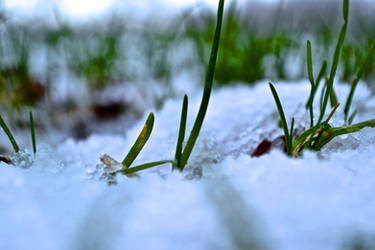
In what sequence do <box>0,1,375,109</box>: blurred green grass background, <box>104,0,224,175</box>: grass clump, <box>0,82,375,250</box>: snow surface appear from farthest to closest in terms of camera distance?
<box>0,1,375,109</box>: blurred green grass background, <box>104,0,224,175</box>: grass clump, <box>0,82,375,250</box>: snow surface

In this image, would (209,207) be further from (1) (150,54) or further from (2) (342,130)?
(1) (150,54)

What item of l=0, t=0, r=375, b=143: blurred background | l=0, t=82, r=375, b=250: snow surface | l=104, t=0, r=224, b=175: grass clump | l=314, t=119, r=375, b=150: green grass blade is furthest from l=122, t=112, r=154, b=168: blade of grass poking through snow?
l=0, t=0, r=375, b=143: blurred background

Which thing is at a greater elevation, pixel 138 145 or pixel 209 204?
pixel 138 145

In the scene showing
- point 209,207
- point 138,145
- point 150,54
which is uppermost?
point 150,54

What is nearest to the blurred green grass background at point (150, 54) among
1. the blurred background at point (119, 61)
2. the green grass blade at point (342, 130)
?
the blurred background at point (119, 61)

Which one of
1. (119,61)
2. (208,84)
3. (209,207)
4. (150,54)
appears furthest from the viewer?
(119,61)

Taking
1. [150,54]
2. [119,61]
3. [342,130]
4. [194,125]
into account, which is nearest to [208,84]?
[194,125]

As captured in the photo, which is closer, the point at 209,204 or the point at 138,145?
the point at 209,204

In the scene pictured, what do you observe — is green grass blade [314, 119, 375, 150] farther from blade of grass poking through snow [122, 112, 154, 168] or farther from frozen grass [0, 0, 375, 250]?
blade of grass poking through snow [122, 112, 154, 168]

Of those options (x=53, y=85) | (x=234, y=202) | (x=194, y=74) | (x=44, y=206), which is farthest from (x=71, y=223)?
(x=53, y=85)
